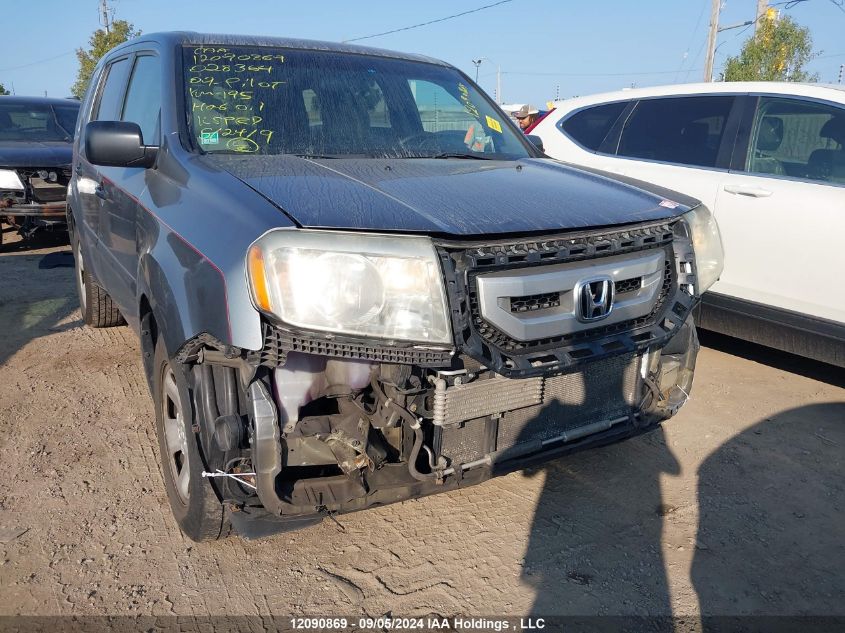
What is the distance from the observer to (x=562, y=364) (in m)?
2.22

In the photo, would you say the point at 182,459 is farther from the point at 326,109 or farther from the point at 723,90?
the point at 723,90

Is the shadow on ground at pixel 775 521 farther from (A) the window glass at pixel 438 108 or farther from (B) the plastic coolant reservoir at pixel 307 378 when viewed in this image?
(A) the window glass at pixel 438 108

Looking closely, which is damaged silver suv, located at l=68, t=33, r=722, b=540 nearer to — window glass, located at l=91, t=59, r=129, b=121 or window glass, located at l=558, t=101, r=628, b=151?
window glass, located at l=91, t=59, r=129, b=121

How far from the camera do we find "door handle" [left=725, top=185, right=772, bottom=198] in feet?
14.2

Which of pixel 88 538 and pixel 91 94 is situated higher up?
pixel 91 94

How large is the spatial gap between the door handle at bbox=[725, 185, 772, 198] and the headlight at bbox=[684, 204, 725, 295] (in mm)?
1759

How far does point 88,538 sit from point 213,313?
1334mm

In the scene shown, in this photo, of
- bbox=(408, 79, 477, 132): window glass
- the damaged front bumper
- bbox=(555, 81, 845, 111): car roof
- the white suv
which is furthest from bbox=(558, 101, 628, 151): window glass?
the damaged front bumper

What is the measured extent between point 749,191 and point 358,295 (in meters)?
3.34

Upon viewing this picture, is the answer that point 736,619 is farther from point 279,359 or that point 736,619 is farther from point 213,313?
point 213,313

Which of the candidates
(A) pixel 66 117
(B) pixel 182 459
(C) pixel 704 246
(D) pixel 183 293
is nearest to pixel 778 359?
(C) pixel 704 246

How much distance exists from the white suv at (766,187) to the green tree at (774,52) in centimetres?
1895

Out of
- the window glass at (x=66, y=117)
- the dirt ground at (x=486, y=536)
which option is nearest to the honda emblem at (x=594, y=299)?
the dirt ground at (x=486, y=536)

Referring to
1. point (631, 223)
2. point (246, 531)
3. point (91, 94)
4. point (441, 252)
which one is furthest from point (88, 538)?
point (91, 94)
